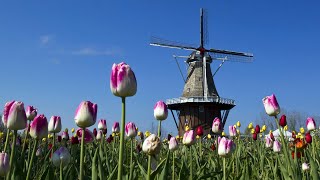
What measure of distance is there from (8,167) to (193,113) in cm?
3082

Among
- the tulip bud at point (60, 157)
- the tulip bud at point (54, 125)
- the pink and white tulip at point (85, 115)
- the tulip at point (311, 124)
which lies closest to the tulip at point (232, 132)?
the tulip at point (311, 124)

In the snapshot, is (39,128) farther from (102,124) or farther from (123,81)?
(102,124)

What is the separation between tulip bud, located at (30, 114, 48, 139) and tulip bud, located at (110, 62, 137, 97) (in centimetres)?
69

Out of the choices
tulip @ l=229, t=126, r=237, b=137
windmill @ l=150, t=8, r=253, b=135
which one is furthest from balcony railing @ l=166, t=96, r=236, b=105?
tulip @ l=229, t=126, r=237, b=137

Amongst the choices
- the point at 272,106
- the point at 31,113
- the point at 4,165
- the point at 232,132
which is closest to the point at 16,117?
the point at 4,165

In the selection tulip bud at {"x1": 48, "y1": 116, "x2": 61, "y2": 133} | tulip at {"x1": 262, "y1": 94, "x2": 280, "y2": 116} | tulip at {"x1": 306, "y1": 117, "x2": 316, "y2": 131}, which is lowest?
tulip bud at {"x1": 48, "y1": 116, "x2": 61, "y2": 133}

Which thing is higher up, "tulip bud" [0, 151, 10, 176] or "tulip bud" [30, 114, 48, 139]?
"tulip bud" [30, 114, 48, 139]

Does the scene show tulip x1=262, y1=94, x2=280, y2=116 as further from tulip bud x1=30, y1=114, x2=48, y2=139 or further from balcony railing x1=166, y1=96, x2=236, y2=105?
balcony railing x1=166, y1=96, x2=236, y2=105

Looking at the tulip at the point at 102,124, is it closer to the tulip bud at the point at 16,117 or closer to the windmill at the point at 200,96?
the tulip bud at the point at 16,117

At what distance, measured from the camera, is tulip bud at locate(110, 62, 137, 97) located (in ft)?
5.31

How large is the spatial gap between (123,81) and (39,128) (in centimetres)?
77

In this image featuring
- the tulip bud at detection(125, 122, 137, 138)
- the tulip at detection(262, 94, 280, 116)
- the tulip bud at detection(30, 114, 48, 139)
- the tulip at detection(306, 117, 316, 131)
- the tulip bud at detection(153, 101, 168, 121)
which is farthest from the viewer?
the tulip at detection(306, 117, 316, 131)

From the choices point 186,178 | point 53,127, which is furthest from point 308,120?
point 53,127

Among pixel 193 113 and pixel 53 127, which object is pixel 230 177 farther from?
pixel 193 113
